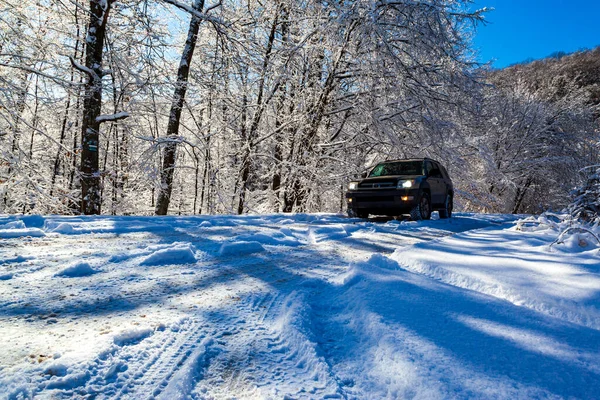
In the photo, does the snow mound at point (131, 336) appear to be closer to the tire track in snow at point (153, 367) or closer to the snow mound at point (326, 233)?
the tire track in snow at point (153, 367)

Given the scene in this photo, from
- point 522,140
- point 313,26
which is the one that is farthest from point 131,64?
point 522,140

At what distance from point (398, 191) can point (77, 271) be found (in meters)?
5.93

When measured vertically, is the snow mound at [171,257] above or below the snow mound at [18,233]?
below

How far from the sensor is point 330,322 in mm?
1604

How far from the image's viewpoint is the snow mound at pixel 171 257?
2.55 metres

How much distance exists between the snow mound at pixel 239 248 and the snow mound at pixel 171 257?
329 mm

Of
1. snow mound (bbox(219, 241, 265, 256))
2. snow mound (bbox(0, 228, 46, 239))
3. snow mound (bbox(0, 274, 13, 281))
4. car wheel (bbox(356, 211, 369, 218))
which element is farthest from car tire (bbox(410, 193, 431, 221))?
snow mound (bbox(0, 274, 13, 281))

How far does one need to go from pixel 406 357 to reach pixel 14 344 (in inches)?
57.9

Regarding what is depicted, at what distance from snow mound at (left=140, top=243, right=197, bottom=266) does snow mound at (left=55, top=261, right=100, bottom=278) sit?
36 centimetres

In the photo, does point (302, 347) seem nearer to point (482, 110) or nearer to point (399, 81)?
point (399, 81)

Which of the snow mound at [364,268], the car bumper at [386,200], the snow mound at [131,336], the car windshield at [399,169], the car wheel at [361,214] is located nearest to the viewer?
the snow mound at [131,336]

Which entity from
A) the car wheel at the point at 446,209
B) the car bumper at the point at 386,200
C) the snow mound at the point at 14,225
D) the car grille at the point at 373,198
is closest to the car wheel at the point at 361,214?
the car bumper at the point at 386,200

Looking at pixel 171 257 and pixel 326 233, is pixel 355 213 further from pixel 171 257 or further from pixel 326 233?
pixel 171 257

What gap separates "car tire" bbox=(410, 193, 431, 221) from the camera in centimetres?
705
